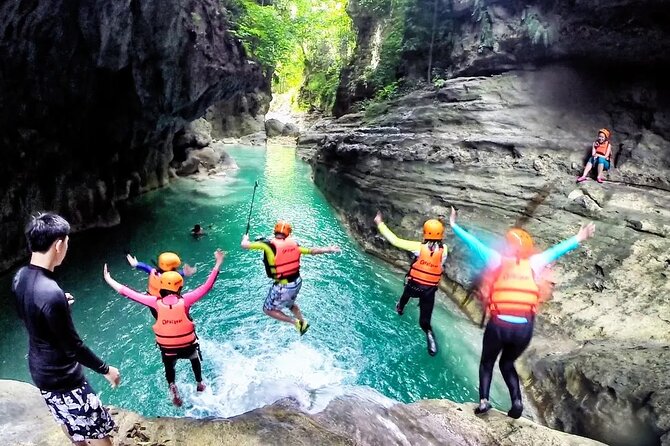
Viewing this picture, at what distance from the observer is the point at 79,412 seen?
342 centimetres

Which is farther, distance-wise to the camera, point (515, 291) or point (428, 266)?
point (428, 266)

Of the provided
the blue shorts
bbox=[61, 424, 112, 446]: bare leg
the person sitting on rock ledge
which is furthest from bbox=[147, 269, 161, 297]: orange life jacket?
the blue shorts

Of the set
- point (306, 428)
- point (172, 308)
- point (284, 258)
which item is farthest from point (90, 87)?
point (306, 428)

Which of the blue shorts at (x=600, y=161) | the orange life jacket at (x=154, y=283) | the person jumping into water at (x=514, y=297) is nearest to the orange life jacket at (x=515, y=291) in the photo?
the person jumping into water at (x=514, y=297)

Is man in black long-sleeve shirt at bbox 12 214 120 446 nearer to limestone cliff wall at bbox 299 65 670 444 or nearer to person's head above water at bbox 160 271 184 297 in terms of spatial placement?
person's head above water at bbox 160 271 184 297

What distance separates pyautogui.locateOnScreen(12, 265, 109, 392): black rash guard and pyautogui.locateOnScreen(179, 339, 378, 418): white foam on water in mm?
3350

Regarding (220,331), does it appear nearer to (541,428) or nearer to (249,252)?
(249,252)

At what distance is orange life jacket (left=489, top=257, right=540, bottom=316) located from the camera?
192 inches

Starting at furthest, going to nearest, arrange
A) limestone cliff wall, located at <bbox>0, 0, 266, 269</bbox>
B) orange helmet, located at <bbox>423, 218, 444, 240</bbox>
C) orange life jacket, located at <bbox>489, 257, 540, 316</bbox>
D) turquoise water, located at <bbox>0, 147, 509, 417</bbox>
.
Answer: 1. limestone cliff wall, located at <bbox>0, 0, 266, 269</bbox>
2. turquoise water, located at <bbox>0, 147, 509, 417</bbox>
3. orange helmet, located at <bbox>423, 218, 444, 240</bbox>
4. orange life jacket, located at <bbox>489, 257, 540, 316</bbox>

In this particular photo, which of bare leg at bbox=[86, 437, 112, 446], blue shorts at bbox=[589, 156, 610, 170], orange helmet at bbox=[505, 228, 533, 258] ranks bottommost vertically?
bare leg at bbox=[86, 437, 112, 446]

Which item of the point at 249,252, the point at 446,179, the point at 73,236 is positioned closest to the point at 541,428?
the point at 446,179

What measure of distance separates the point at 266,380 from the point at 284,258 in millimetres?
2349

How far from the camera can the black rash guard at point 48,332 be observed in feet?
10.0

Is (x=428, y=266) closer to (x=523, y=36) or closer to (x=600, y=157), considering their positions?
(x=600, y=157)
